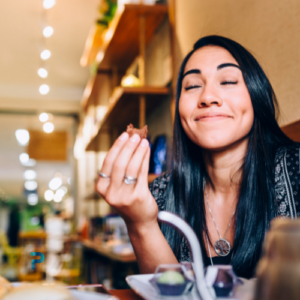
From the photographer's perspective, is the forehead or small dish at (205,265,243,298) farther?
the forehead

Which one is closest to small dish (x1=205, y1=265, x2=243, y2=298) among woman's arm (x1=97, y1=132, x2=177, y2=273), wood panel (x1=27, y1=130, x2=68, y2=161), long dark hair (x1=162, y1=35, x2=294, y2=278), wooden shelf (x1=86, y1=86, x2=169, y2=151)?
woman's arm (x1=97, y1=132, x2=177, y2=273)

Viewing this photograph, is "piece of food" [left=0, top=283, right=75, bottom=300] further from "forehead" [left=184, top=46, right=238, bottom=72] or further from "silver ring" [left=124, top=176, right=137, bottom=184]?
"forehead" [left=184, top=46, right=238, bottom=72]

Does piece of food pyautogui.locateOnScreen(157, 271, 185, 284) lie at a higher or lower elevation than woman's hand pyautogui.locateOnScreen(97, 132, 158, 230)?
lower

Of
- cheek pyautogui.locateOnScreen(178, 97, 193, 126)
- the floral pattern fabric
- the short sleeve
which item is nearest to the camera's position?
the floral pattern fabric

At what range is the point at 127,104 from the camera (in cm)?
248

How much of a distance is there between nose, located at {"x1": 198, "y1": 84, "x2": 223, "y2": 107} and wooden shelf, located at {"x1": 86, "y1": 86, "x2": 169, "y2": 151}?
1250mm

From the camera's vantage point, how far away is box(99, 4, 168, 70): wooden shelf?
2305mm

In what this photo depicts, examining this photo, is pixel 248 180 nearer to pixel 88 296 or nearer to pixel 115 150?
pixel 115 150

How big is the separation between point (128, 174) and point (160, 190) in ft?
1.84

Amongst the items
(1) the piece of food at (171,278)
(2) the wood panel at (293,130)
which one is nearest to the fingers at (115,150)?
(1) the piece of food at (171,278)

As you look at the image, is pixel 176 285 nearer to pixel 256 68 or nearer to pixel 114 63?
pixel 256 68

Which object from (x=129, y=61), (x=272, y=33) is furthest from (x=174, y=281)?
(x=129, y=61)

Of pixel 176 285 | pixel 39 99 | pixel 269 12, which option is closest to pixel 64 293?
pixel 176 285

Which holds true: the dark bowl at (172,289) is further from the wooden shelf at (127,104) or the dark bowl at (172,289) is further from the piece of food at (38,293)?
the wooden shelf at (127,104)
